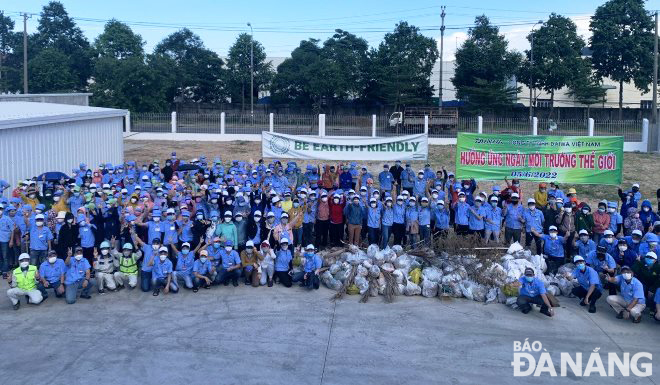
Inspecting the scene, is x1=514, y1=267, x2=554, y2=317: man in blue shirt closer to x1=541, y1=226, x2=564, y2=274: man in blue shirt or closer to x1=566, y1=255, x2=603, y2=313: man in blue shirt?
x1=566, y1=255, x2=603, y2=313: man in blue shirt

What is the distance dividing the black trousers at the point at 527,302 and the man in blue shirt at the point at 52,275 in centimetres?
782

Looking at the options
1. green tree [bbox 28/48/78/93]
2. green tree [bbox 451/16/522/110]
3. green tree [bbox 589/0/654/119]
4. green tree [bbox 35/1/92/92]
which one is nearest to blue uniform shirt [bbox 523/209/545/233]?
green tree [bbox 451/16/522/110]

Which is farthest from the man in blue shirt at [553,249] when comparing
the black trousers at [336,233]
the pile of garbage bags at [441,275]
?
the black trousers at [336,233]

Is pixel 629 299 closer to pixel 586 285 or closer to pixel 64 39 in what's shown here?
pixel 586 285

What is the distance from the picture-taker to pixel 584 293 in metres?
11.3

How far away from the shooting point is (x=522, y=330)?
403 inches

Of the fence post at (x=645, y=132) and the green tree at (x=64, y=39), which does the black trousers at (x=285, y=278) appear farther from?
the green tree at (x=64, y=39)

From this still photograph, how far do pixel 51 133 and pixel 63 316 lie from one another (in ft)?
32.1

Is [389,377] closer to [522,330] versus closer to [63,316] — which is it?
[522,330]

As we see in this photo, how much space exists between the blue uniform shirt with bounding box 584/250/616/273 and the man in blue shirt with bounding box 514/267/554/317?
4.59ft

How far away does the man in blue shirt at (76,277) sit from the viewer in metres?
11.3

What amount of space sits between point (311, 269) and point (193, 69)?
4115cm

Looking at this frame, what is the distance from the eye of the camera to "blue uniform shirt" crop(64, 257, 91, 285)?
11323 millimetres

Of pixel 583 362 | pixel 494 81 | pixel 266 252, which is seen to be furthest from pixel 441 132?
pixel 583 362
